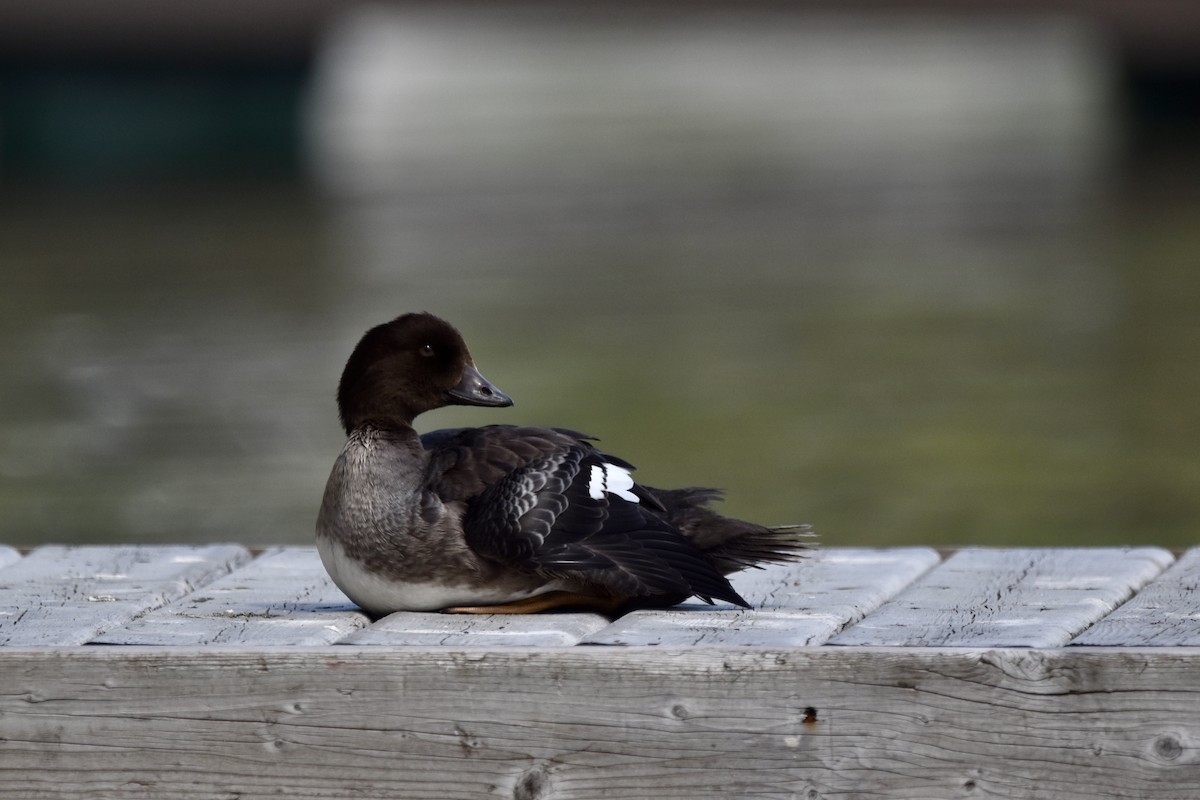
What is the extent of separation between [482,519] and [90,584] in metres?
1.20

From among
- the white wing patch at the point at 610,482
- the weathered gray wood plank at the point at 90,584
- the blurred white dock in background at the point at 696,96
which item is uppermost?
the blurred white dock in background at the point at 696,96

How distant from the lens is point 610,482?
4.23 metres

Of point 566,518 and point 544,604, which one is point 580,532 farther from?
point 544,604

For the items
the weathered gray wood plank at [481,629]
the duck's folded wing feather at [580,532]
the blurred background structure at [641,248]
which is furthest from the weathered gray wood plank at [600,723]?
the blurred background structure at [641,248]

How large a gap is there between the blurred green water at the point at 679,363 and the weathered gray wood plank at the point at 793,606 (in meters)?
3.76

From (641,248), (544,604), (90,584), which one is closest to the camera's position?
(544,604)

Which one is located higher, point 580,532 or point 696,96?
point 696,96

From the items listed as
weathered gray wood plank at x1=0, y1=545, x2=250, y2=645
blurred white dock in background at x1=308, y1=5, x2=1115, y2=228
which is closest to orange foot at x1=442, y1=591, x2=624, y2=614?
weathered gray wood plank at x1=0, y1=545, x2=250, y2=645

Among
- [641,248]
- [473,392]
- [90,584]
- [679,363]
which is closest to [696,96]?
[641,248]

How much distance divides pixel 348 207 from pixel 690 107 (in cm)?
650

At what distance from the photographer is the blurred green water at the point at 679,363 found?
9.47 m

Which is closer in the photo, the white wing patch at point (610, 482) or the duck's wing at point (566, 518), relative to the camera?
the duck's wing at point (566, 518)

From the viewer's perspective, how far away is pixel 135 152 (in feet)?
94.3

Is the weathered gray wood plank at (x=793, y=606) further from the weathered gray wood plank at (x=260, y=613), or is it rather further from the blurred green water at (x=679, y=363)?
the blurred green water at (x=679, y=363)
